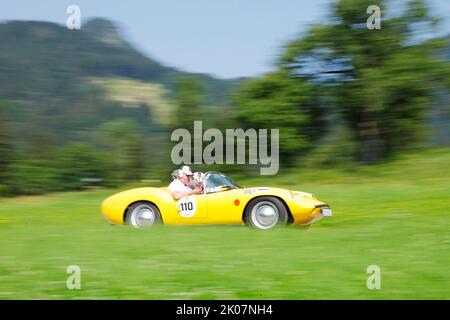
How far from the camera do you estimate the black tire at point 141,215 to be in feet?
36.3

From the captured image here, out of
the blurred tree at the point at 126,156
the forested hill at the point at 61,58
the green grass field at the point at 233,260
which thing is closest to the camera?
the green grass field at the point at 233,260

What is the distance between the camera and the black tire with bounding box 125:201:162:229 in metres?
11.1

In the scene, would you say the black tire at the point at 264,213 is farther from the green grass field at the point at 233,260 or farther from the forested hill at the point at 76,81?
the forested hill at the point at 76,81

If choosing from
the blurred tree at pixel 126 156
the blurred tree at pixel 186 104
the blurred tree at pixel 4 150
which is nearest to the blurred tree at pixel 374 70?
the blurred tree at pixel 186 104

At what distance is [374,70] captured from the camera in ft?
105

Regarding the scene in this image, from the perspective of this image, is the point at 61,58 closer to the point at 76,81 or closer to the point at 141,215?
the point at 76,81

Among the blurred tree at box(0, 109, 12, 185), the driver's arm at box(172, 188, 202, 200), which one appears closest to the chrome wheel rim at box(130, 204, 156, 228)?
the driver's arm at box(172, 188, 202, 200)

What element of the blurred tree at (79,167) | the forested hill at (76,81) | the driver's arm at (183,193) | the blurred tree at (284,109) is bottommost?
the driver's arm at (183,193)

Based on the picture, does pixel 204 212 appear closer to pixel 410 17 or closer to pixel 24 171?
pixel 24 171

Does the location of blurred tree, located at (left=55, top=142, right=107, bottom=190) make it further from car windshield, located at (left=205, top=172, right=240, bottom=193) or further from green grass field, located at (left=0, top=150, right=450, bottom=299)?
green grass field, located at (left=0, top=150, right=450, bottom=299)

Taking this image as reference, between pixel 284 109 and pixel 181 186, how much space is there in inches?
758

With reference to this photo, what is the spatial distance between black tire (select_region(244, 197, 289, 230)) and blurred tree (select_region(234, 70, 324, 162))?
1773cm
